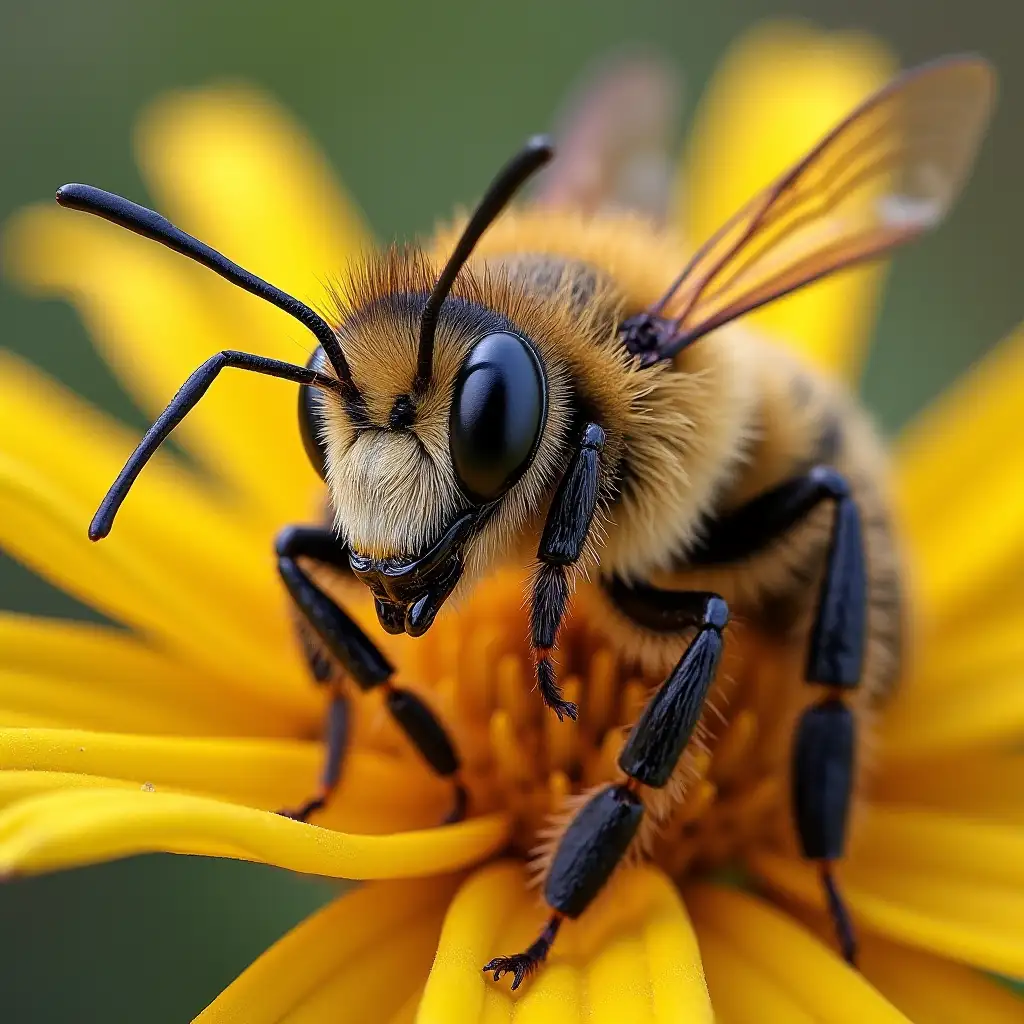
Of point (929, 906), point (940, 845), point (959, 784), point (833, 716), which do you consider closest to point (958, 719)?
point (959, 784)

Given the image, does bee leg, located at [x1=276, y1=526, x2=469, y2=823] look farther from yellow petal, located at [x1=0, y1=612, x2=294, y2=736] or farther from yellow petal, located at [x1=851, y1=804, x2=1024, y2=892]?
yellow petal, located at [x1=851, y1=804, x2=1024, y2=892]

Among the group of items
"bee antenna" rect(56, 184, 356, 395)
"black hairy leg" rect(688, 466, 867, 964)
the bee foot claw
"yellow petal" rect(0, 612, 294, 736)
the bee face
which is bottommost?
"yellow petal" rect(0, 612, 294, 736)

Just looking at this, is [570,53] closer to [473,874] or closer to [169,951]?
[169,951]

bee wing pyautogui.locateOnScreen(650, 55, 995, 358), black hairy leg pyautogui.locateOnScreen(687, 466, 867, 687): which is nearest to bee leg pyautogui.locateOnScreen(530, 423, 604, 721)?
bee wing pyautogui.locateOnScreen(650, 55, 995, 358)

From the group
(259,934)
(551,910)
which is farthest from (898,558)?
(259,934)

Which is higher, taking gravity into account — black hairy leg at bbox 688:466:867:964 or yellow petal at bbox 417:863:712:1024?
black hairy leg at bbox 688:466:867:964

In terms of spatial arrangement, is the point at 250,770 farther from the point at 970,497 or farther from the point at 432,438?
the point at 970,497
